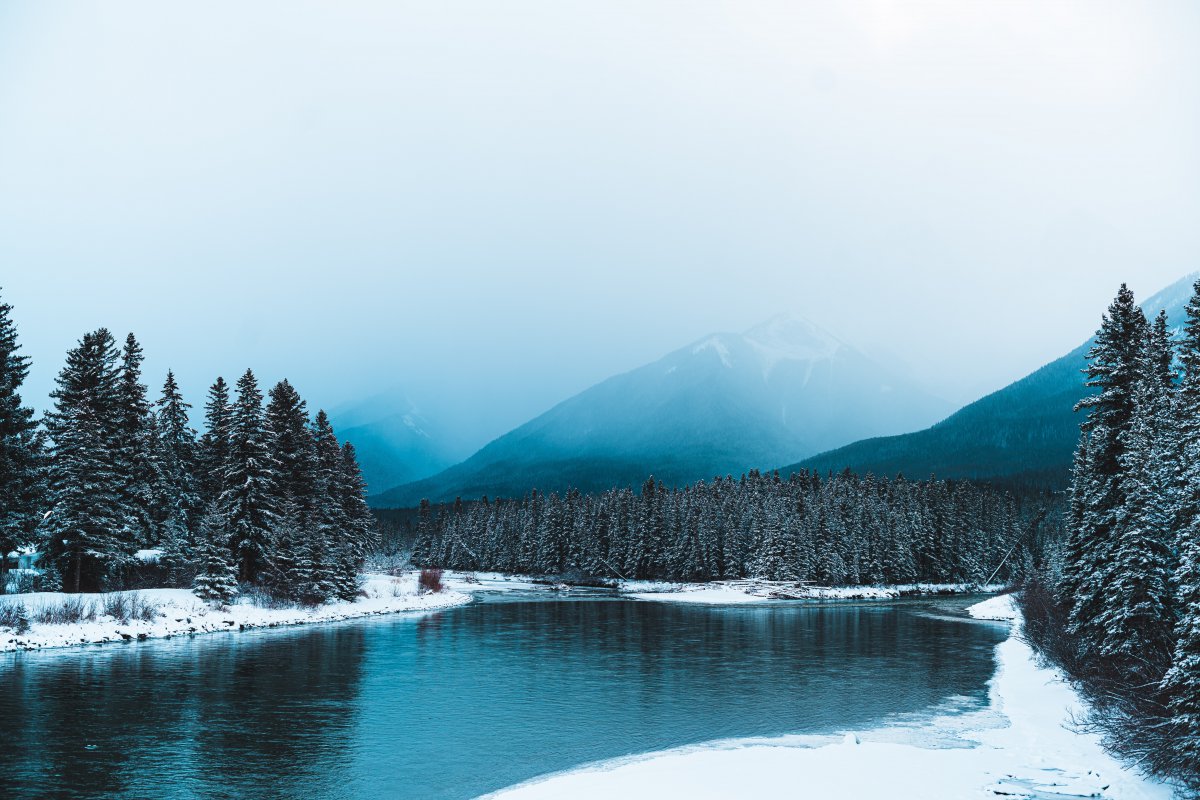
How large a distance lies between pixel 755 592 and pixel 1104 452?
230ft

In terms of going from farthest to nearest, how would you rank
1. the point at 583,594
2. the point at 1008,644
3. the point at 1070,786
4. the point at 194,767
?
the point at 583,594 < the point at 1008,644 < the point at 194,767 < the point at 1070,786

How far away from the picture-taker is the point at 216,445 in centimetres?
6781

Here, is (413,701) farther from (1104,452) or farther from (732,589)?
(732,589)

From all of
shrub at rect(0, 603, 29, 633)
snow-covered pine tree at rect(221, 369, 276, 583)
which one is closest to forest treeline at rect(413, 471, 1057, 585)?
snow-covered pine tree at rect(221, 369, 276, 583)

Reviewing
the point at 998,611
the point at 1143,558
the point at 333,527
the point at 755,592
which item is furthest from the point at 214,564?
the point at 998,611

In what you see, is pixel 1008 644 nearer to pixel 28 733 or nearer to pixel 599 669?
pixel 599 669

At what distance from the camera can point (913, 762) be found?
20953 millimetres

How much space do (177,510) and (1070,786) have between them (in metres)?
70.5

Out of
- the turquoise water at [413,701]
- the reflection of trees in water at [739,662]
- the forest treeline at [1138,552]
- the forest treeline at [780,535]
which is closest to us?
the forest treeline at [1138,552]

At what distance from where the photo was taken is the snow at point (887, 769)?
59.9 ft

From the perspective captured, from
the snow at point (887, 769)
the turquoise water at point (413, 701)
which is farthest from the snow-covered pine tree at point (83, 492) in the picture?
the snow at point (887, 769)

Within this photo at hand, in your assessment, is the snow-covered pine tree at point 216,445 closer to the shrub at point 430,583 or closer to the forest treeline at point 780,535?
the shrub at point 430,583

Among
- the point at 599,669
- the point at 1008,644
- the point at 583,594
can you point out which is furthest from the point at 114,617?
the point at 583,594

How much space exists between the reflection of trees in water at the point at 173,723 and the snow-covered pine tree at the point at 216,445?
85.7 feet
